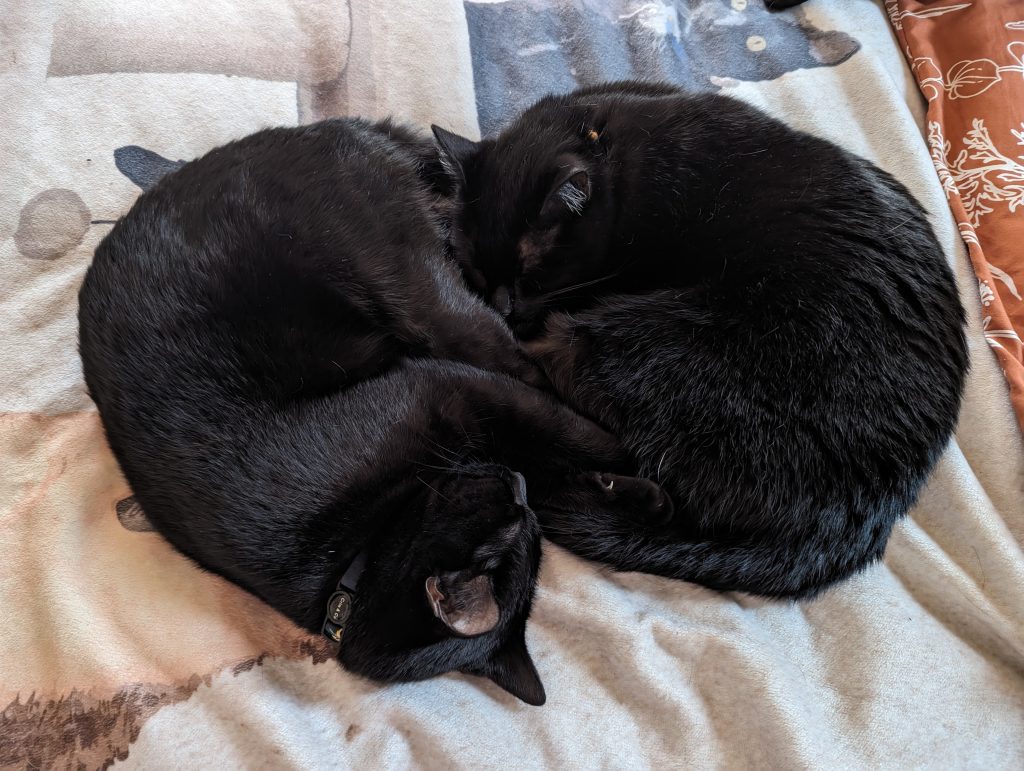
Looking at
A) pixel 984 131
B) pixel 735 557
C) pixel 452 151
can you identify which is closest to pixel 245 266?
pixel 452 151

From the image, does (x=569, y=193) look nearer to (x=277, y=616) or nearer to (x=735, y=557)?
(x=735, y=557)

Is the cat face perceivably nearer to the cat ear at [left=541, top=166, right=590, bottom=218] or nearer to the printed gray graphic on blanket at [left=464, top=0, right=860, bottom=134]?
the cat ear at [left=541, top=166, right=590, bottom=218]

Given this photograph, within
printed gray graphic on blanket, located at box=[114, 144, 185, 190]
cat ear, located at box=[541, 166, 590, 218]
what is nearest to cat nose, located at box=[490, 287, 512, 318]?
cat ear, located at box=[541, 166, 590, 218]

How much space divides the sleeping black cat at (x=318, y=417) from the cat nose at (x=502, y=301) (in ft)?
0.83

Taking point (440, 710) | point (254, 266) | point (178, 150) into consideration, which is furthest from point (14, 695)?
point (178, 150)

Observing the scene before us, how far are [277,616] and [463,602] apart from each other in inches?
19.6

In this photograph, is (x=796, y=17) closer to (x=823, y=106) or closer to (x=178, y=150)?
(x=823, y=106)

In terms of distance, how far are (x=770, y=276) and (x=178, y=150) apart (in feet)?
4.63

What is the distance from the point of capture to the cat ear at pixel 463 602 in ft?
3.34

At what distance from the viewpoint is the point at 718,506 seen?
1.25 m

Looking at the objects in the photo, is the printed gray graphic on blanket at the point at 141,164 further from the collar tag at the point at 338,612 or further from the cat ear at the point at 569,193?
the collar tag at the point at 338,612

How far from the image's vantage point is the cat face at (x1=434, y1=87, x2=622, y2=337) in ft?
4.83

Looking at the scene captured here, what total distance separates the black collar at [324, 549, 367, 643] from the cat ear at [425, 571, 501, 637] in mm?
172

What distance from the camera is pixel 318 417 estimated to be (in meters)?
1.20
